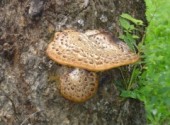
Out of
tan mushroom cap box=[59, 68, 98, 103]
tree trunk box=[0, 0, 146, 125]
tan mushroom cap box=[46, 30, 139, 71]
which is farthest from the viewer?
tree trunk box=[0, 0, 146, 125]

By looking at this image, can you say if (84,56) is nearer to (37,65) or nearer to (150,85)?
(37,65)

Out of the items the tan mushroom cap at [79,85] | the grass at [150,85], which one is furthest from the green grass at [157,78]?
the tan mushroom cap at [79,85]

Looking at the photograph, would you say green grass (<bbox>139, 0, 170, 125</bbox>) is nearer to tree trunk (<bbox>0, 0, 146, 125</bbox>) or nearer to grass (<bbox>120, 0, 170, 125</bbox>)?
grass (<bbox>120, 0, 170, 125</bbox>)

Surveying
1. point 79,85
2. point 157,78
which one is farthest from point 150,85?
point 157,78

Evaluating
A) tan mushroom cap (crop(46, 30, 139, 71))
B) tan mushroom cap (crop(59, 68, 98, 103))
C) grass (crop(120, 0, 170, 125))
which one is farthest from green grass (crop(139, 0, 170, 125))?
tan mushroom cap (crop(59, 68, 98, 103))

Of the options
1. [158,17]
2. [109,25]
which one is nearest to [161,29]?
[158,17]

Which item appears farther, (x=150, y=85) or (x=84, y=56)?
(x=150, y=85)
